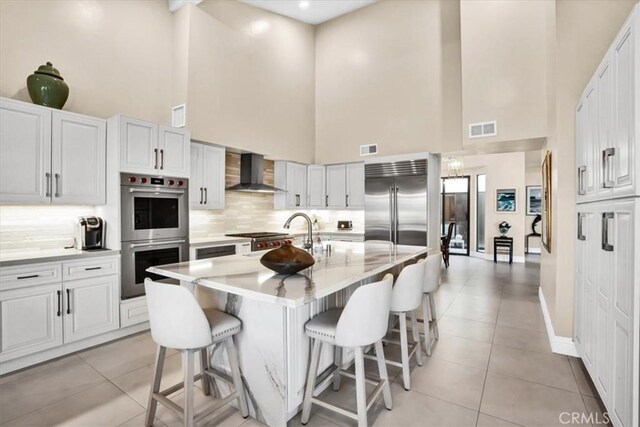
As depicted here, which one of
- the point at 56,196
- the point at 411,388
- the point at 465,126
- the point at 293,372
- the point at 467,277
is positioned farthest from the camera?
the point at 467,277

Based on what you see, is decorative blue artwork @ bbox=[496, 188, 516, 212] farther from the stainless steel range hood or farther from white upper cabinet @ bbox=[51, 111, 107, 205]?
white upper cabinet @ bbox=[51, 111, 107, 205]

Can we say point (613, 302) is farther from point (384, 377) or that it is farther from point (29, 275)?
point (29, 275)

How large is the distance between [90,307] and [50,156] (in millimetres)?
1470

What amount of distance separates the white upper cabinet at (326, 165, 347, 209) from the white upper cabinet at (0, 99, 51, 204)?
4.29m

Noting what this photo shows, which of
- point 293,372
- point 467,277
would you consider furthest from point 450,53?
point 293,372

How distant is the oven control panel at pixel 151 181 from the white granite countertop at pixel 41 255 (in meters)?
0.74

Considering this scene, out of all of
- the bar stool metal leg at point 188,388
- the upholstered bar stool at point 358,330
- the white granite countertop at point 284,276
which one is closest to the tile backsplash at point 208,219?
the white granite countertop at point 284,276

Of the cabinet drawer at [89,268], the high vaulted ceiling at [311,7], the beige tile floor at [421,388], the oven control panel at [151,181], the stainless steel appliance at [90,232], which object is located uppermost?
the high vaulted ceiling at [311,7]

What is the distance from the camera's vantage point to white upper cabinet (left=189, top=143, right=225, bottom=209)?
4.41 meters

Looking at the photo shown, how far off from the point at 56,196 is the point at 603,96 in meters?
4.43

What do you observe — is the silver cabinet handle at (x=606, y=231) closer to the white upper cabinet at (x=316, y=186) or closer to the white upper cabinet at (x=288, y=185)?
the white upper cabinet at (x=288, y=185)

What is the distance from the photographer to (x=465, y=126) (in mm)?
4754

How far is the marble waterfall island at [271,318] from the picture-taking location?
1.76 m

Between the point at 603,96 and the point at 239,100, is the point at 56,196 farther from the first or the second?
the point at 603,96
